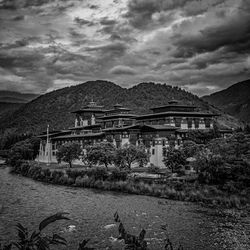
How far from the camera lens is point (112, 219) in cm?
2612

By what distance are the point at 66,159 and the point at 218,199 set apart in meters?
34.2

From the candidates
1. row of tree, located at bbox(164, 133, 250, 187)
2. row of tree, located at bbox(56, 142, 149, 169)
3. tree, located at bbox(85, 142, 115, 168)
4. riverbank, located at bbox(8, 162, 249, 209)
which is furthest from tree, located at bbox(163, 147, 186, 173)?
tree, located at bbox(85, 142, 115, 168)

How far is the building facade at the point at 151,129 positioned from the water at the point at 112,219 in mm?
17890

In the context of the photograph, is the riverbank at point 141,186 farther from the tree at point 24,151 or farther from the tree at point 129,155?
the tree at point 24,151

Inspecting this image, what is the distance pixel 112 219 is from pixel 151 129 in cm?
2870

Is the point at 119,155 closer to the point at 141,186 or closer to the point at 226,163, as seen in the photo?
the point at 141,186

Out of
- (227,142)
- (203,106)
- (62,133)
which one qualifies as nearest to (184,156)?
(227,142)

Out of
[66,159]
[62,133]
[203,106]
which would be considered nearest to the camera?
[66,159]

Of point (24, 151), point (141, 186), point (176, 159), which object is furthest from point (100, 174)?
point (24, 151)

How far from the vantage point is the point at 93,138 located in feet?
210

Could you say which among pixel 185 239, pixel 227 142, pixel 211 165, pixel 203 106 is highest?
pixel 203 106

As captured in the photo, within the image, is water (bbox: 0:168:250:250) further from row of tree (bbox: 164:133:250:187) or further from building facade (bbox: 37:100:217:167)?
building facade (bbox: 37:100:217:167)

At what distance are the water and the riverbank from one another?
179 cm

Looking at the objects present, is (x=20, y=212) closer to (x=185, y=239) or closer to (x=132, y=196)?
(x=132, y=196)
